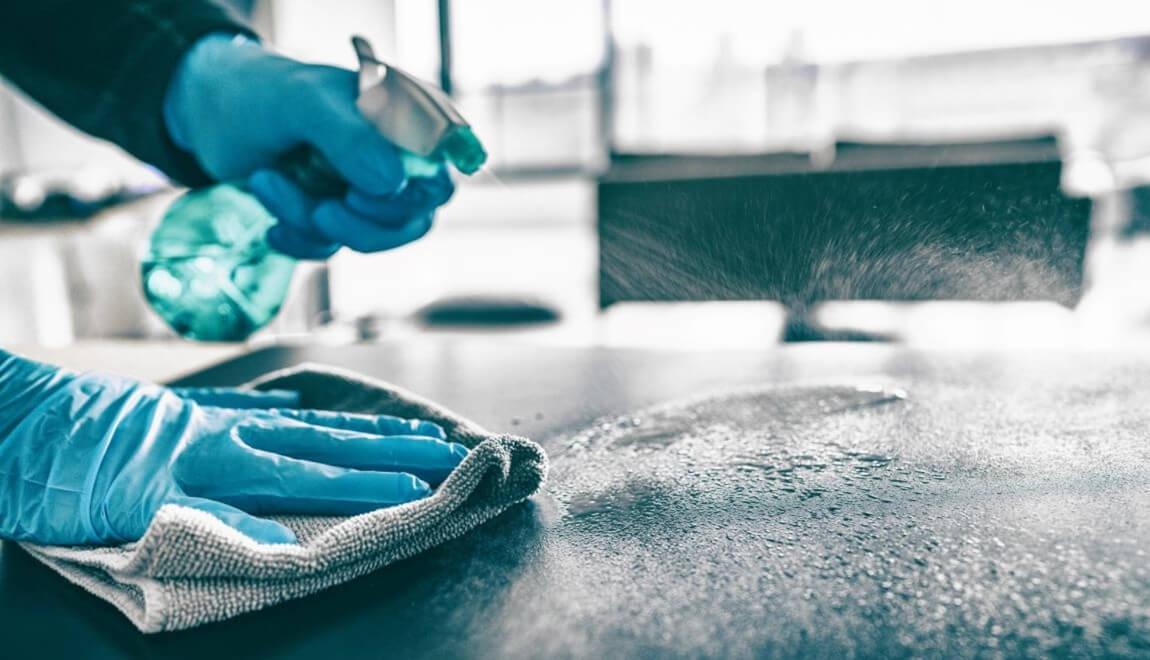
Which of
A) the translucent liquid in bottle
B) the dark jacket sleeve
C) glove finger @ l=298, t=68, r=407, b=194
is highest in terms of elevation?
the dark jacket sleeve

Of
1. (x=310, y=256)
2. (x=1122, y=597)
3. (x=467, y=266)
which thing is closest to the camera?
(x=1122, y=597)

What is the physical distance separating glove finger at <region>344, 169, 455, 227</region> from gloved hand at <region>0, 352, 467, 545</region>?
A: 0.78 ft

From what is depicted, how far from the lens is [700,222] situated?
2.20 metres

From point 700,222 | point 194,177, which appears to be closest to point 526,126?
point 700,222

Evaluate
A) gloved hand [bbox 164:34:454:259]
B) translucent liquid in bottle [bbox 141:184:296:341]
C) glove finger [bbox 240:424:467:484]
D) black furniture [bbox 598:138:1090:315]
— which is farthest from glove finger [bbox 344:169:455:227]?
black furniture [bbox 598:138:1090:315]

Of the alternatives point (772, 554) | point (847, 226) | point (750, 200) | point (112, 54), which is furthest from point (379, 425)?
point (750, 200)

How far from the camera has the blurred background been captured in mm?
1496

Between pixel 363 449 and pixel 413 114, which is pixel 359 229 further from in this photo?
pixel 363 449

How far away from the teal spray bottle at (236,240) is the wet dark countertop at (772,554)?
0.98 ft

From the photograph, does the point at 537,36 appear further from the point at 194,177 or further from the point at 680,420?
the point at 680,420

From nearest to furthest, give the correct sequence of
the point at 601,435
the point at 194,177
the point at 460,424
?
the point at 460,424
the point at 601,435
the point at 194,177

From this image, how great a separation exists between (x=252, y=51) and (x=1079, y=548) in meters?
0.92

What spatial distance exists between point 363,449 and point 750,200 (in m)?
1.90

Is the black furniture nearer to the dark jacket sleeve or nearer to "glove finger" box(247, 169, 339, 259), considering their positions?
"glove finger" box(247, 169, 339, 259)
